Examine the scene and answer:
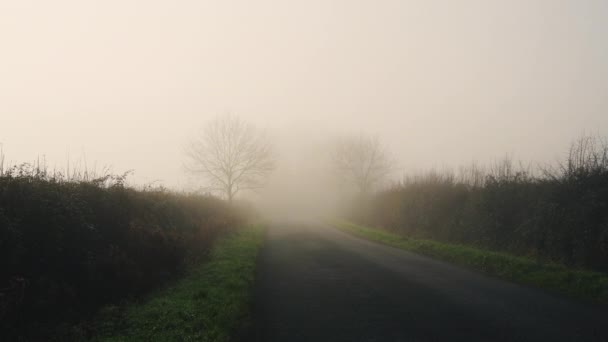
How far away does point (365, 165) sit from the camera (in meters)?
49.8

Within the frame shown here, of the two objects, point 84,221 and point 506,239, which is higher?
point 84,221

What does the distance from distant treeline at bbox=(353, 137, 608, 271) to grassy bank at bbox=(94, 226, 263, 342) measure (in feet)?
38.2

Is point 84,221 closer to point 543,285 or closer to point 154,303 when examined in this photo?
point 154,303

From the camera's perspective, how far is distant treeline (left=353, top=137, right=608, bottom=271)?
38.0ft

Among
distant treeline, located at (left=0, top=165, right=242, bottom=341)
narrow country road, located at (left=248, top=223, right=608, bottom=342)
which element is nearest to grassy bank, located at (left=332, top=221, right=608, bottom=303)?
narrow country road, located at (left=248, top=223, right=608, bottom=342)

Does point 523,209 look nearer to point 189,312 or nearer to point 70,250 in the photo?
point 189,312

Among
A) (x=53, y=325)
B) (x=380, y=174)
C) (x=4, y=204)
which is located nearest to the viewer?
(x=53, y=325)

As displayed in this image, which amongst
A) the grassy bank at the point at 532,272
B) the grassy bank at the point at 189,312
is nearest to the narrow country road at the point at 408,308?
the grassy bank at the point at 189,312

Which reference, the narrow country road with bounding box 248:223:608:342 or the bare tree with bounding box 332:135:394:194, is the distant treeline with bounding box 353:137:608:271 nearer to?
the narrow country road with bounding box 248:223:608:342

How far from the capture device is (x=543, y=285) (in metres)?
9.73

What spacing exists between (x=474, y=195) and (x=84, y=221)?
60.9ft

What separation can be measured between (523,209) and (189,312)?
14876 millimetres

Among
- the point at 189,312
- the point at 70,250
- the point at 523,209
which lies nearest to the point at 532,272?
the point at 523,209

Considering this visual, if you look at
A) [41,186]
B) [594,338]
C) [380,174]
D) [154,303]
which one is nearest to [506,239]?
[594,338]
